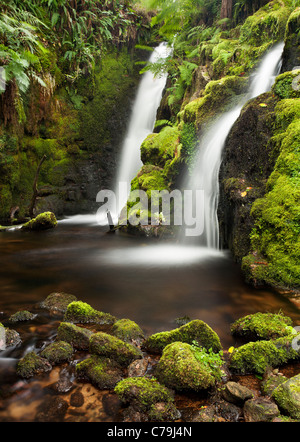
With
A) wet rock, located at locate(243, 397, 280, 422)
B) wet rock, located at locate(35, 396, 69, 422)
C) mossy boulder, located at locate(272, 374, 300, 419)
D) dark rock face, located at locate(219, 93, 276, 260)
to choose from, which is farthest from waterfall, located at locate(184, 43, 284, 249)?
wet rock, located at locate(35, 396, 69, 422)

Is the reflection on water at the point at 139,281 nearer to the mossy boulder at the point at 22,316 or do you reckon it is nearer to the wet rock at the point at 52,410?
the mossy boulder at the point at 22,316

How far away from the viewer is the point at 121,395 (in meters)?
2.01

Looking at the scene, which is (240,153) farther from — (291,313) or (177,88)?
(177,88)

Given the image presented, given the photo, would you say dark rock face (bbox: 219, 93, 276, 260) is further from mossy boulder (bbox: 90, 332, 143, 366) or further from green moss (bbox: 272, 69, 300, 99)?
mossy boulder (bbox: 90, 332, 143, 366)

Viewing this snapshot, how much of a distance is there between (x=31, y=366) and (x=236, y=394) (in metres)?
1.67

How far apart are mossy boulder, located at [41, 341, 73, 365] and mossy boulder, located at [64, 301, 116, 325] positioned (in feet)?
2.17

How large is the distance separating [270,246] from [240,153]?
7.90 feet

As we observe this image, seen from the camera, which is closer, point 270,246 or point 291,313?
point 291,313

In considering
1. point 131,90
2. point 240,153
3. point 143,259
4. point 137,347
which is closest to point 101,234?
point 143,259

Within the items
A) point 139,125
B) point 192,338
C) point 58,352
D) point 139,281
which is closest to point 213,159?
point 139,281

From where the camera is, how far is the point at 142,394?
1969 millimetres

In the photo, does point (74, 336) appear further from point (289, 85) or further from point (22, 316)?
point (289, 85)

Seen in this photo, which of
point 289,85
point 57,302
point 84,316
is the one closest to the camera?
point 84,316

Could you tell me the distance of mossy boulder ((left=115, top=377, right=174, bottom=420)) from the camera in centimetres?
195
